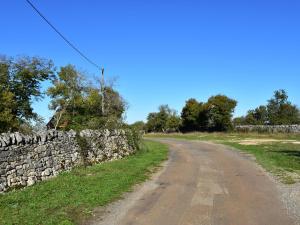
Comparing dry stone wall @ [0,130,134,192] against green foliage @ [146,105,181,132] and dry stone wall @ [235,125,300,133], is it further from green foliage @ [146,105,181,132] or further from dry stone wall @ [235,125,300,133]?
green foliage @ [146,105,181,132]

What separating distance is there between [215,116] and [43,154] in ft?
170

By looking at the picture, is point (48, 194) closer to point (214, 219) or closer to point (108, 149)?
point (214, 219)

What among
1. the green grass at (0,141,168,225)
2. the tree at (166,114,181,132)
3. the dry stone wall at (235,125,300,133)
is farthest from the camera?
the tree at (166,114,181,132)

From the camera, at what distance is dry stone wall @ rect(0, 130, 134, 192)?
45.0 ft

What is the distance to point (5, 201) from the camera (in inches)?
447

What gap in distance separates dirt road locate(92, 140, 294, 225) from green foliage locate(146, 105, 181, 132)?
6212 centimetres

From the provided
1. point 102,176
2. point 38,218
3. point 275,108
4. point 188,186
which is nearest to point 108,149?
point 102,176

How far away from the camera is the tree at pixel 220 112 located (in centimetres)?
6481

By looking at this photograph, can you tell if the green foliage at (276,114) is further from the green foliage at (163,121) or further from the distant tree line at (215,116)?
the green foliage at (163,121)

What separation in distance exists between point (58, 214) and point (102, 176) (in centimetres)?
631

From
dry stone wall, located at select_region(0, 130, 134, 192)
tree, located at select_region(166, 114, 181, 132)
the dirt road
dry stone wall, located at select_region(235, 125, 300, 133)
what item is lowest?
the dirt road

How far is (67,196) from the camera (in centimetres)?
1191

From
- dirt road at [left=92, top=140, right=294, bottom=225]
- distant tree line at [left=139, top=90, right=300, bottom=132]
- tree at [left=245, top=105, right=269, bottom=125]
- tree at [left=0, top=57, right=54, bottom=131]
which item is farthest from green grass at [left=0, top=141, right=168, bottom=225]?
tree at [left=245, top=105, right=269, bottom=125]

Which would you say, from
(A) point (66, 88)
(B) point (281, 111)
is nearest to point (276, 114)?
(B) point (281, 111)
